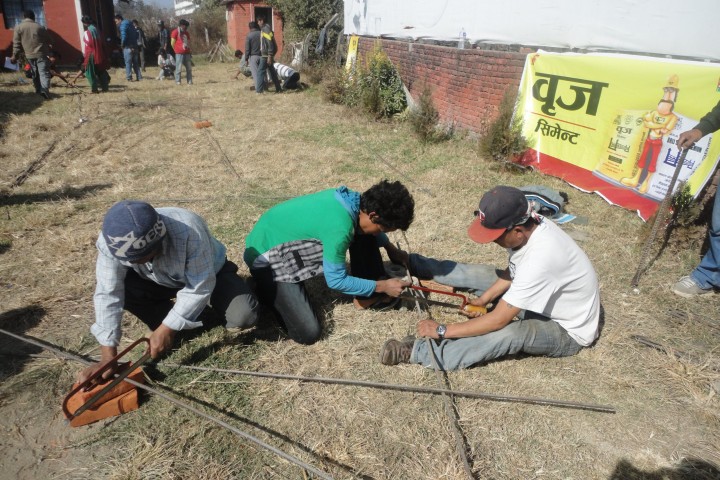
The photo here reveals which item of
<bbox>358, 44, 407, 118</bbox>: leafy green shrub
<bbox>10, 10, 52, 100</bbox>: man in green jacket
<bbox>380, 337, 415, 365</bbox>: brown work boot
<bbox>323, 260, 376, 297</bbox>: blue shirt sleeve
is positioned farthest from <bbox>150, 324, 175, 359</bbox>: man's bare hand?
<bbox>10, 10, 52, 100</bbox>: man in green jacket

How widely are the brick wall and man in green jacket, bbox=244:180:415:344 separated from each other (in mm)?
4880

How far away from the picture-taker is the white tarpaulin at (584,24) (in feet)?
16.9

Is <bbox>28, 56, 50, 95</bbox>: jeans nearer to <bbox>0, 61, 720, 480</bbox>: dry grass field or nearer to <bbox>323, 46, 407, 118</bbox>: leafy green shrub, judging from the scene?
<bbox>0, 61, 720, 480</bbox>: dry grass field

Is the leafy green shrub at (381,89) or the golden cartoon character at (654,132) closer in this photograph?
the golden cartoon character at (654,132)

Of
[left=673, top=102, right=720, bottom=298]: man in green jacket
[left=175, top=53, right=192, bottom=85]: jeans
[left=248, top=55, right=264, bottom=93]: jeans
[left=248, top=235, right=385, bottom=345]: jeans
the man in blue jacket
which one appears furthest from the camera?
the man in blue jacket

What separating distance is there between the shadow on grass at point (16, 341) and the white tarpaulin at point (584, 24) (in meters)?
6.98

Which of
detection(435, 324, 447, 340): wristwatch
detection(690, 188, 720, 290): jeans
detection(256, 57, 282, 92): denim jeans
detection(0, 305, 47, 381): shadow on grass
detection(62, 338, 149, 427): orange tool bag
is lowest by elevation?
detection(0, 305, 47, 381): shadow on grass

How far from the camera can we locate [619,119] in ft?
18.5

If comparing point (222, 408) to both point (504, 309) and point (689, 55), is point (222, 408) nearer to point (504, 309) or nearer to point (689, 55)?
point (504, 309)

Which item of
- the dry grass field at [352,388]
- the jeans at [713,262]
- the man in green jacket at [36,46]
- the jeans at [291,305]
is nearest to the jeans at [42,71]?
the man in green jacket at [36,46]

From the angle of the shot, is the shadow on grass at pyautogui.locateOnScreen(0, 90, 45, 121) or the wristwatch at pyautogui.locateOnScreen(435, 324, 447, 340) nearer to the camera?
the wristwatch at pyautogui.locateOnScreen(435, 324, 447, 340)

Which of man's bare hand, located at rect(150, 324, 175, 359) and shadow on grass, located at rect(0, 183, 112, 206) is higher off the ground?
man's bare hand, located at rect(150, 324, 175, 359)

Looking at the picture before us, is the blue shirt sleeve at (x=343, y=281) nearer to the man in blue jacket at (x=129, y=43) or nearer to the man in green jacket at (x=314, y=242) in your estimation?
the man in green jacket at (x=314, y=242)

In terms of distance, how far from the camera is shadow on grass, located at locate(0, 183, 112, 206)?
5.51 m
